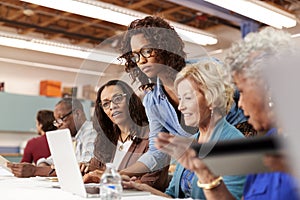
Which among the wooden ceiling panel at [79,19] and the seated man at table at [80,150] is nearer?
the seated man at table at [80,150]

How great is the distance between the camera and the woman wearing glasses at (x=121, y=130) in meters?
2.00

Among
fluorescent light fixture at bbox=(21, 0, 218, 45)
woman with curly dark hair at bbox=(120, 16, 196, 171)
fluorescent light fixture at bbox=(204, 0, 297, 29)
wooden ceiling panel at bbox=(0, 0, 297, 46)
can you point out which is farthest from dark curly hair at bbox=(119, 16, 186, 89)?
wooden ceiling panel at bbox=(0, 0, 297, 46)

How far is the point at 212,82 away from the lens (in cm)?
150

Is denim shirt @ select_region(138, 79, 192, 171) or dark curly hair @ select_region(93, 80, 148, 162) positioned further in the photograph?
dark curly hair @ select_region(93, 80, 148, 162)

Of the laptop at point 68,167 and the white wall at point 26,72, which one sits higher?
the white wall at point 26,72

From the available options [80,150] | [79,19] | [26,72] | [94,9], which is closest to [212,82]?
[80,150]

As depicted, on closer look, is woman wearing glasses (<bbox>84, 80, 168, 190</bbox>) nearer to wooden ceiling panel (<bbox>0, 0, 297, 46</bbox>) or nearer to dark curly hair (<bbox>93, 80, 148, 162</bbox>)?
dark curly hair (<bbox>93, 80, 148, 162</bbox>)

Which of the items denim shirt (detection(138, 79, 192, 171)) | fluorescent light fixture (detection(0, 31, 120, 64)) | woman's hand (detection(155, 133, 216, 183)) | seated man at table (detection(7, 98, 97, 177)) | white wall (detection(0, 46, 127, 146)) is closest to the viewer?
woman's hand (detection(155, 133, 216, 183))

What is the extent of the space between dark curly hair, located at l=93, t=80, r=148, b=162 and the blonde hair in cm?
52

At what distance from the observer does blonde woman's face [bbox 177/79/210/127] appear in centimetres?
152

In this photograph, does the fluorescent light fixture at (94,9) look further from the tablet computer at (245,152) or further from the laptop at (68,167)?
the tablet computer at (245,152)

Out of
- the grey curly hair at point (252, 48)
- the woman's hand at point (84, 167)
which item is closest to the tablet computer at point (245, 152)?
the grey curly hair at point (252, 48)

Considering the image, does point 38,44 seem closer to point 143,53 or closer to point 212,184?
point 143,53

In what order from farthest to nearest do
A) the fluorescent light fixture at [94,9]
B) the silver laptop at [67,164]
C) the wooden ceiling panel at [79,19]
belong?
the wooden ceiling panel at [79,19] → the fluorescent light fixture at [94,9] → the silver laptop at [67,164]
